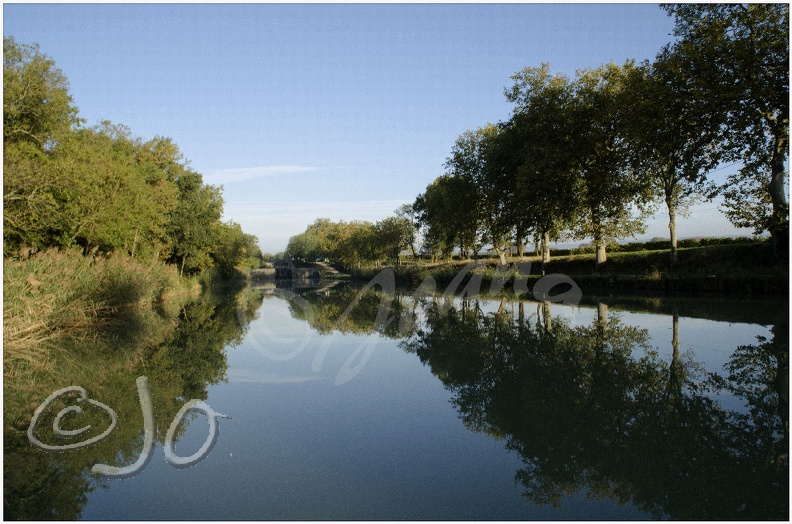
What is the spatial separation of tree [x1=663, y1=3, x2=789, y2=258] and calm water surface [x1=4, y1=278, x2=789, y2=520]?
517 inches

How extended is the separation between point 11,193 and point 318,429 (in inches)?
662

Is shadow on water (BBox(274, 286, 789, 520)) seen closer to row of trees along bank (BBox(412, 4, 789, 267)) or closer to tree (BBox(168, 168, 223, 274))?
row of trees along bank (BBox(412, 4, 789, 267))

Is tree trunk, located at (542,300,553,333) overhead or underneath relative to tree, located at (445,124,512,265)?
underneath

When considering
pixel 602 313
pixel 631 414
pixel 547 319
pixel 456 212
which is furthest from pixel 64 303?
pixel 456 212

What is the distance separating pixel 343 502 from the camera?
12.7 feet

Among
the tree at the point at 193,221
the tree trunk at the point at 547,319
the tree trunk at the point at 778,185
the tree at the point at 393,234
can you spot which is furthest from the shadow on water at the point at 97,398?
the tree at the point at 393,234

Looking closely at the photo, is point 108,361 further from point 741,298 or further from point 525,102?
point 525,102

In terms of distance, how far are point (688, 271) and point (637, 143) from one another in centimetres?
645

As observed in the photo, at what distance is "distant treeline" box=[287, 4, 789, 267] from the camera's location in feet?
66.1

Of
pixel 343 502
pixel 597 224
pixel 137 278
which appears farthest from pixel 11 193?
pixel 597 224

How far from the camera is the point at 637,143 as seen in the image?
965 inches

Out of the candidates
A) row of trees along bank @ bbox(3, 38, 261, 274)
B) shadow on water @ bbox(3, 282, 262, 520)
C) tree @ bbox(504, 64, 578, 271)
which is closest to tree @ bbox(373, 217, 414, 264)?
tree @ bbox(504, 64, 578, 271)

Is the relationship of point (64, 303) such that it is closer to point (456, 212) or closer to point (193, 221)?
point (193, 221)

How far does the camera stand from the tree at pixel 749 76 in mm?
19406
